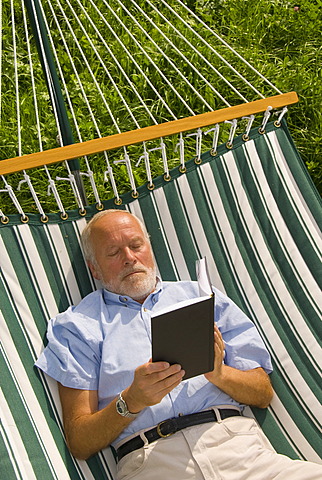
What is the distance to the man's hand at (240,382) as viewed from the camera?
2242 millimetres

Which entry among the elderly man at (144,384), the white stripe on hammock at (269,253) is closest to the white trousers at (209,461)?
the elderly man at (144,384)

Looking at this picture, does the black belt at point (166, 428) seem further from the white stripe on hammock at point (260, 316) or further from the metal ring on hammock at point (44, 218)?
the metal ring on hammock at point (44, 218)

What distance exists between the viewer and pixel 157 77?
4199 millimetres

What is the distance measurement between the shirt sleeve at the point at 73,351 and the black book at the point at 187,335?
0.40 m

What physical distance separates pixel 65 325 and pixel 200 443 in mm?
647

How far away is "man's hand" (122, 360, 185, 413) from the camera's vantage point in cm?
204

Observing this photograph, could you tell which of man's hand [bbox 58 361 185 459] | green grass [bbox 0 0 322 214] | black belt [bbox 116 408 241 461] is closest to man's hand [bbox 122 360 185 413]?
man's hand [bbox 58 361 185 459]

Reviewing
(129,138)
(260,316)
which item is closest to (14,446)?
(260,316)

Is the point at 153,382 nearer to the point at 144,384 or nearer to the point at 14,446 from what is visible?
the point at 144,384

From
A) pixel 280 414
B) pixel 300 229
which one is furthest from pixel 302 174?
pixel 280 414

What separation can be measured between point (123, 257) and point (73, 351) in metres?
0.43

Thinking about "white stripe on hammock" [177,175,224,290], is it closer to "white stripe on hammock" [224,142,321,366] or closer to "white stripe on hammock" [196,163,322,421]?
"white stripe on hammock" [196,163,322,421]

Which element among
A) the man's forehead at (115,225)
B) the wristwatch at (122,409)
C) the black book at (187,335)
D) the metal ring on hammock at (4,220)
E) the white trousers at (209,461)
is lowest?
the white trousers at (209,461)

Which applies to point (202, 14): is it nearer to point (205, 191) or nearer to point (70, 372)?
point (205, 191)
